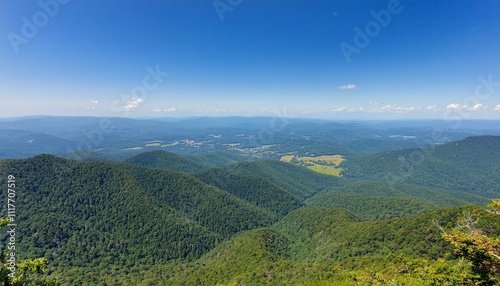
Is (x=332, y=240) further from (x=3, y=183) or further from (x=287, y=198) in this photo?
(x=3, y=183)

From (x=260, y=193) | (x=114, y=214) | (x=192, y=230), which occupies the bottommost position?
(x=192, y=230)

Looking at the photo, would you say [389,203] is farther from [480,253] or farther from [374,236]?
[480,253]

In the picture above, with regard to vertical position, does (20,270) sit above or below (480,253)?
below

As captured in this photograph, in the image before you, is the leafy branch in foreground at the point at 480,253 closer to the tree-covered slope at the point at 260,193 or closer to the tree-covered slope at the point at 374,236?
the tree-covered slope at the point at 374,236

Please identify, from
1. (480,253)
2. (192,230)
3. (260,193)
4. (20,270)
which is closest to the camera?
(20,270)

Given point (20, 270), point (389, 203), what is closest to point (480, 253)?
point (20, 270)

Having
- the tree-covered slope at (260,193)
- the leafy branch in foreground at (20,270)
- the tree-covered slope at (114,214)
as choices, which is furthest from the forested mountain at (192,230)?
the leafy branch in foreground at (20,270)

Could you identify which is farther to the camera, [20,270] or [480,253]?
[480,253]

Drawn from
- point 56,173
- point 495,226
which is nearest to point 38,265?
point 495,226

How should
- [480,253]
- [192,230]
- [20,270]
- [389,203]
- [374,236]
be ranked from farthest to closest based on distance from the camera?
[389,203] < [192,230] < [374,236] < [480,253] < [20,270]

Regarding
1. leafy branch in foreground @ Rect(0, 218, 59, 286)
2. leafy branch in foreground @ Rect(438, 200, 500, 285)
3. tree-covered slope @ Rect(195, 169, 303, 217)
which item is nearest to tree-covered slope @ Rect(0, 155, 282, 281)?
tree-covered slope @ Rect(195, 169, 303, 217)

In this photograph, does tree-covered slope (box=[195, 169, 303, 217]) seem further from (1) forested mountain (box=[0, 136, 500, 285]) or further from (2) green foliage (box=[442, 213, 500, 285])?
(2) green foliage (box=[442, 213, 500, 285])
